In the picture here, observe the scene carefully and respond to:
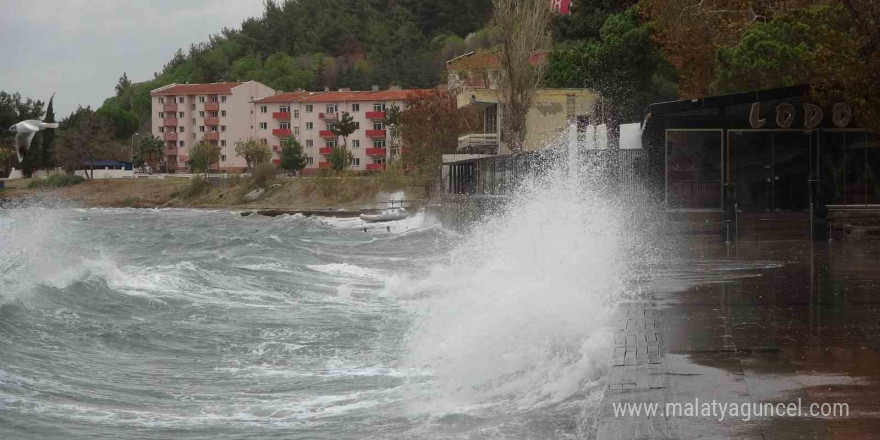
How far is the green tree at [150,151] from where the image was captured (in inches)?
5438

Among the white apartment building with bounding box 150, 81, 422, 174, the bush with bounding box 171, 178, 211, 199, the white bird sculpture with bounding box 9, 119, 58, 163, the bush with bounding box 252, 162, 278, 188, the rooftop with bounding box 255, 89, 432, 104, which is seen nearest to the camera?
the white bird sculpture with bounding box 9, 119, 58, 163

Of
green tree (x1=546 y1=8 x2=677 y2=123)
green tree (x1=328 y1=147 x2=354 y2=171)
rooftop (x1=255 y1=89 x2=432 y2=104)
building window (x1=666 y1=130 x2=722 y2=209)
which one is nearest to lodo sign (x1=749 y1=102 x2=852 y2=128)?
building window (x1=666 y1=130 x2=722 y2=209)

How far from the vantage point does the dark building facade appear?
963 inches

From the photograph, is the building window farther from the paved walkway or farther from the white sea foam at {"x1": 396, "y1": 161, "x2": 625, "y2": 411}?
the paved walkway

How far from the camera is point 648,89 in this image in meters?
54.8

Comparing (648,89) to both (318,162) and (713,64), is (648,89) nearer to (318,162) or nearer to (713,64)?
(713,64)

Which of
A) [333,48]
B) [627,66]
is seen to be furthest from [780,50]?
[333,48]

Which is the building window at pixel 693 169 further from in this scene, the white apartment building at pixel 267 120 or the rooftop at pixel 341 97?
the rooftop at pixel 341 97

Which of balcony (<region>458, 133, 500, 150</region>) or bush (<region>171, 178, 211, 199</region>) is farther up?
balcony (<region>458, 133, 500, 150</region>)

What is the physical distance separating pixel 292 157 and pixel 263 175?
13.6m

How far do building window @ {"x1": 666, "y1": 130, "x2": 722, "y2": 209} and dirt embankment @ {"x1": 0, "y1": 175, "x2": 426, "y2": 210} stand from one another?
5695 centimetres

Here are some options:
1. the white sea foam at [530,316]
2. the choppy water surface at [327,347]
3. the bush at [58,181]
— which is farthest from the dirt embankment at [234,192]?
the white sea foam at [530,316]

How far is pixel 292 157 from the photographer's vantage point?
119375 mm

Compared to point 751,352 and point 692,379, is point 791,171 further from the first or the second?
point 692,379
